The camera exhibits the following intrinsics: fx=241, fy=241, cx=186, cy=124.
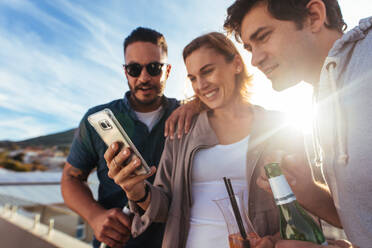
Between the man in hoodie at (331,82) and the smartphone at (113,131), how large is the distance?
30.8 inches

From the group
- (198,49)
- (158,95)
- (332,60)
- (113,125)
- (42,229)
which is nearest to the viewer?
(332,60)

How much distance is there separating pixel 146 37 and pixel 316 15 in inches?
68.7

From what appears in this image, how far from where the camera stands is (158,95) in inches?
102

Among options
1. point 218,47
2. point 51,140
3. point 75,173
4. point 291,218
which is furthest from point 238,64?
point 51,140

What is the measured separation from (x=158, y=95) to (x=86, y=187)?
45.9 inches

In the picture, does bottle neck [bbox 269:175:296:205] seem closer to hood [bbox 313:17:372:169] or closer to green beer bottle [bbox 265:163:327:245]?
green beer bottle [bbox 265:163:327:245]

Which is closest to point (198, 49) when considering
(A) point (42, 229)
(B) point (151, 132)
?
(B) point (151, 132)

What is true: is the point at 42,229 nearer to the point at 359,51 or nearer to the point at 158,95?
the point at 158,95

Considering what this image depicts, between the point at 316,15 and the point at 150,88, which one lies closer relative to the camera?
the point at 316,15

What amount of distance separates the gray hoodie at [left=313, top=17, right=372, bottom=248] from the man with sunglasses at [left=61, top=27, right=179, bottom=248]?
1274 millimetres

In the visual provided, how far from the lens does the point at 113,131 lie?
1330mm

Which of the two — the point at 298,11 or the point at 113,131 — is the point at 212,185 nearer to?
the point at 113,131

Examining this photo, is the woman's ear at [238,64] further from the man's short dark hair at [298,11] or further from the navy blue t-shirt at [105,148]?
the navy blue t-shirt at [105,148]

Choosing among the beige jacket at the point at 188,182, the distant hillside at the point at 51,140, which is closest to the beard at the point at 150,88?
the beige jacket at the point at 188,182
